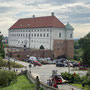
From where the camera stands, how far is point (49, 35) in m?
72.0

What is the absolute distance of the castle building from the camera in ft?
236

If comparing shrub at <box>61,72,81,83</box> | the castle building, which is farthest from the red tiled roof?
shrub at <box>61,72,81,83</box>

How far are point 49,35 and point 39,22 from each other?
798 cm

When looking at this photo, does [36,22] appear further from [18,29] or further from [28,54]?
[28,54]

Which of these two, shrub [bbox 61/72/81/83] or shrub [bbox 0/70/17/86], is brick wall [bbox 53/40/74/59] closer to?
shrub [bbox 0/70/17/86]

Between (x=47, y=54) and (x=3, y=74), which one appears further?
(x=47, y=54)

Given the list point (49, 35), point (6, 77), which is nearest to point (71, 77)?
point (6, 77)

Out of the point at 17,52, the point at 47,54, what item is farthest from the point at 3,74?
the point at 47,54

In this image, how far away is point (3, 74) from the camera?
32.1m

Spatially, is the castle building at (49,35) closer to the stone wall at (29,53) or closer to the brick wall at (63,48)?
the brick wall at (63,48)

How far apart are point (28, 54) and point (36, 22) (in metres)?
17.5

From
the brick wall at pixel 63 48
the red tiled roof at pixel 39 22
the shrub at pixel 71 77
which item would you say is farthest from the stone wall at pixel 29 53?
the shrub at pixel 71 77

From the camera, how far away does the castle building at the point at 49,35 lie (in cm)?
7200

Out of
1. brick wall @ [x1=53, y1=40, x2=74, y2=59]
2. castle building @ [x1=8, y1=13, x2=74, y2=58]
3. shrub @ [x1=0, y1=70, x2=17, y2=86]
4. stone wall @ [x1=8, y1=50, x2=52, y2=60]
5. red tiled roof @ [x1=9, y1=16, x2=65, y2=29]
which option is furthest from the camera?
red tiled roof @ [x1=9, y1=16, x2=65, y2=29]
